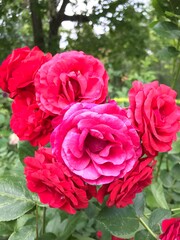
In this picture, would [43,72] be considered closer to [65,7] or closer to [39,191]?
[39,191]

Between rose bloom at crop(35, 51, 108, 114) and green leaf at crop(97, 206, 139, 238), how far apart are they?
9.8 inches

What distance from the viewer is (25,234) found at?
2.84 feet

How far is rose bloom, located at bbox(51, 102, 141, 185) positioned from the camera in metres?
0.67

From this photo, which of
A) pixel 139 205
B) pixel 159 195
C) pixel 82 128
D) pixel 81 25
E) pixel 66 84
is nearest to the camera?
pixel 82 128

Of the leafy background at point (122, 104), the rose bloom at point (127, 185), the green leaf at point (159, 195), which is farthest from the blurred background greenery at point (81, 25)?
the rose bloom at point (127, 185)

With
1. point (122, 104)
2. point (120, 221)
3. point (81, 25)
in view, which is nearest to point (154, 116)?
point (120, 221)

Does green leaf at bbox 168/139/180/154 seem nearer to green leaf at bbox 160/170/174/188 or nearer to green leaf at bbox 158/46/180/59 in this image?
green leaf at bbox 160/170/174/188

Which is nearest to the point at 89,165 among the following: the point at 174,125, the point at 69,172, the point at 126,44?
the point at 69,172

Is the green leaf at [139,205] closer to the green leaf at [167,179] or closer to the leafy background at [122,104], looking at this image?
the leafy background at [122,104]

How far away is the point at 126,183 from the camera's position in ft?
2.31

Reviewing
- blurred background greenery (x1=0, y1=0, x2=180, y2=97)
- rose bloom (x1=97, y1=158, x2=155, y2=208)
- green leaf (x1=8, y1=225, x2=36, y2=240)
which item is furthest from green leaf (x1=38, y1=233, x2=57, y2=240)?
blurred background greenery (x1=0, y1=0, x2=180, y2=97)

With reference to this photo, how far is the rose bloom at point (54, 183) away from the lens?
70 centimetres

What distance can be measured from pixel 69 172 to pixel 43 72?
0.22 metres

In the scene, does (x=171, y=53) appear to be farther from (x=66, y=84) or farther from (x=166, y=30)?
(x=66, y=84)
